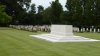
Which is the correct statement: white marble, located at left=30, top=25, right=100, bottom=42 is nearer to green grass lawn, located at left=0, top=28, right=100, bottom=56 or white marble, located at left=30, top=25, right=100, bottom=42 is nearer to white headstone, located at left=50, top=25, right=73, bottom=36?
white headstone, located at left=50, top=25, right=73, bottom=36

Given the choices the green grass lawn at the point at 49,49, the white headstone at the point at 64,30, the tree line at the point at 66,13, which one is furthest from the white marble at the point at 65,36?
the tree line at the point at 66,13

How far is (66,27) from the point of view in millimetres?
22141

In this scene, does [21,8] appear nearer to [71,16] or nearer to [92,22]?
[71,16]

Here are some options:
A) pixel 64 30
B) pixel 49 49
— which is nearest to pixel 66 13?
pixel 64 30

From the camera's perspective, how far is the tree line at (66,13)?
4516cm

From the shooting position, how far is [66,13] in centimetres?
4934

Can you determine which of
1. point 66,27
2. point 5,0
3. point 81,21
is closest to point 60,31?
point 66,27

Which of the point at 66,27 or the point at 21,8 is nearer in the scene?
the point at 66,27

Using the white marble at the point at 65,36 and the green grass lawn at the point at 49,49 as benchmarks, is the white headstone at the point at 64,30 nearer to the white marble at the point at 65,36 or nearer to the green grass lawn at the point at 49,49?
the white marble at the point at 65,36

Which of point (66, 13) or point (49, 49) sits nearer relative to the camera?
point (49, 49)

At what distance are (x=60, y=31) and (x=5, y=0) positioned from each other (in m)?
34.7

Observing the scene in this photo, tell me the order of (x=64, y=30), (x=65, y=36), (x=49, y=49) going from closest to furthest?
(x=49, y=49) → (x=65, y=36) → (x=64, y=30)

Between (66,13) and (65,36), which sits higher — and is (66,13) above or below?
above

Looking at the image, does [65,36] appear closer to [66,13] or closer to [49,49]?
[49,49]
